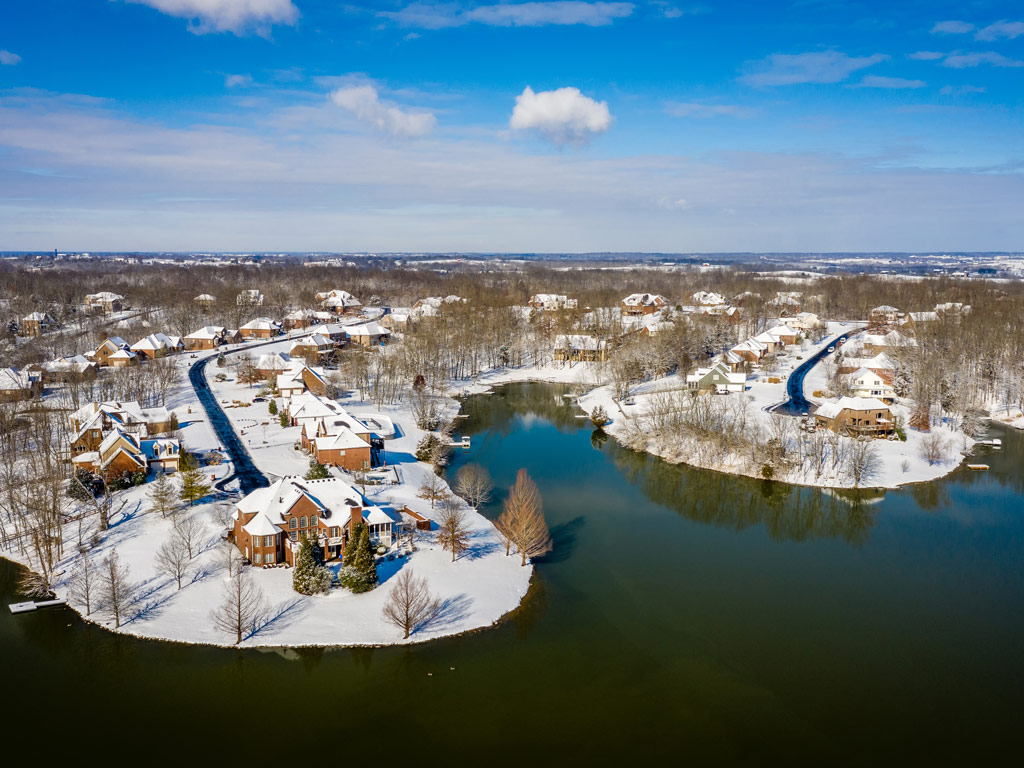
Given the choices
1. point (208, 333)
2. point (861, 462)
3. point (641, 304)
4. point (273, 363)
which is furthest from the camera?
point (641, 304)

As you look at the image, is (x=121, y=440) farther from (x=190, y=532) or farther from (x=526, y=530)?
(x=526, y=530)

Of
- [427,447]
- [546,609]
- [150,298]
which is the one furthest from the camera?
[150,298]

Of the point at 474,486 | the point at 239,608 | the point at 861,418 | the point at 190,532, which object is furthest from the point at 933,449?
the point at 190,532

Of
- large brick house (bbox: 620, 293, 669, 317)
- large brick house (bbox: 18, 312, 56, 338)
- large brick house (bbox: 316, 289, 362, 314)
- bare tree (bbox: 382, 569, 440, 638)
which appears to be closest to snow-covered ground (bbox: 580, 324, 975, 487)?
bare tree (bbox: 382, 569, 440, 638)

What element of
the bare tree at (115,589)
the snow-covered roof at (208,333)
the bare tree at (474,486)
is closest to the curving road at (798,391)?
the bare tree at (474,486)

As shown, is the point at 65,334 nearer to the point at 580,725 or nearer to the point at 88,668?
the point at 88,668

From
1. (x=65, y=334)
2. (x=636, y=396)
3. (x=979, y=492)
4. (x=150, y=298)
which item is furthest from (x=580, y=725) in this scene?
(x=150, y=298)

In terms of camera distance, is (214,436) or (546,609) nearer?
(546,609)
